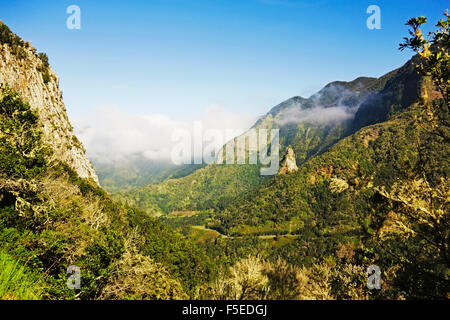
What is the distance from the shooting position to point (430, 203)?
361 inches

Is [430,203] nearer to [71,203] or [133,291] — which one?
[133,291]

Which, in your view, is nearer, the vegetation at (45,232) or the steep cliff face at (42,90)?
the vegetation at (45,232)

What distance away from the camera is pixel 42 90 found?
5650cm

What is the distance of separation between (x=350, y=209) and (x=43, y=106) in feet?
704

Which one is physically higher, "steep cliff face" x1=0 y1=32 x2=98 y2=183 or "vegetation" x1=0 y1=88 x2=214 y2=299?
"steep cliff face" x1=0 y1=32 x2=98 y2=183

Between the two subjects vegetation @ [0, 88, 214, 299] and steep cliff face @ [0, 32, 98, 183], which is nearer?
vegetation @ [0, 88, 214, 299]

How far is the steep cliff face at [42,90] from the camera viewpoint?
45.0 m

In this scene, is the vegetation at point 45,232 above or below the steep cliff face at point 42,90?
below

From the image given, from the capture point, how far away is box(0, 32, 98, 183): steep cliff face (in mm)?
44969

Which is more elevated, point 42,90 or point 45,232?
point 42,90

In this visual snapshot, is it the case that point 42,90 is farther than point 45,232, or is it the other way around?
point 42,90
